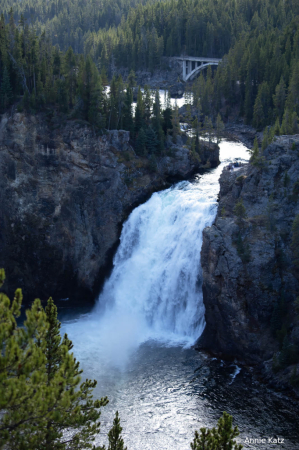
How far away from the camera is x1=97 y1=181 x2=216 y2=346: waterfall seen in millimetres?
52531

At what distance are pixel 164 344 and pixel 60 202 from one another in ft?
82.8

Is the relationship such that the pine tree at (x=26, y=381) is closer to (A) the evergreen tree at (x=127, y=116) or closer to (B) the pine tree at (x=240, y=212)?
(B) the pine tree at (x=240, y=212)

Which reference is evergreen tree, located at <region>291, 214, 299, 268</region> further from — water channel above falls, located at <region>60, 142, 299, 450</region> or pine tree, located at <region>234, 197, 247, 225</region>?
water channel above falls, located at <region>60, 142, 299, 450</region>

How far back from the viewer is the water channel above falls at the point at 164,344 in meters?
36.7

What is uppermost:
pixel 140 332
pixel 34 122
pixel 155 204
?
pixel 34 122

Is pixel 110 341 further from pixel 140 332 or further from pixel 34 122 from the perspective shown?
pixel 34 122

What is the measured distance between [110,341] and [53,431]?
28203mm

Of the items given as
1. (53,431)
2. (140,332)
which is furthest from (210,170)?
(53,431)

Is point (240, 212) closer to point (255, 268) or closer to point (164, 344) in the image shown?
point (255, 268)

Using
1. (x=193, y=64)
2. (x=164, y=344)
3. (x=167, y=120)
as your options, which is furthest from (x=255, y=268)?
(x=193, y=64)

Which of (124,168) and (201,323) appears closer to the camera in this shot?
(201,323)

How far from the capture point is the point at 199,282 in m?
52.4

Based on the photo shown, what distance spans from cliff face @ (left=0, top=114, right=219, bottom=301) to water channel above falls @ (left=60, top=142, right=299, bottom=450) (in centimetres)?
315

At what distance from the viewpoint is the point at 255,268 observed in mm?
45688
